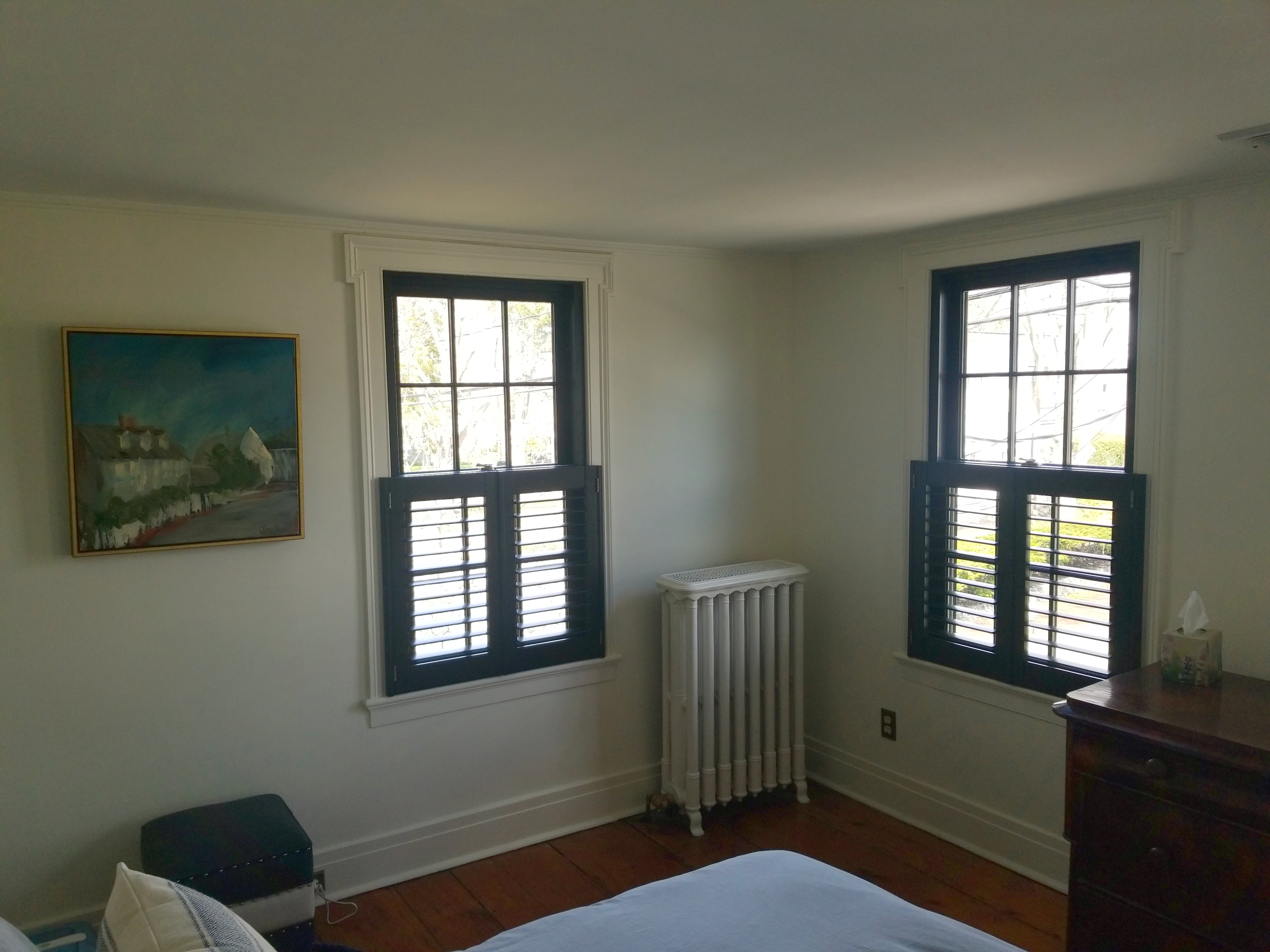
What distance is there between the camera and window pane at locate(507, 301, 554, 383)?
3.44 metres

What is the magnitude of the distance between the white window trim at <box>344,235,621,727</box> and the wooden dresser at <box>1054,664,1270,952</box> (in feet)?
5.97

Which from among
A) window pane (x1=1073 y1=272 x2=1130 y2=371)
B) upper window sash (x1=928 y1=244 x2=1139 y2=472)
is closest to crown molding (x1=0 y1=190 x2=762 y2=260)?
upper window sash (x1=928 y1=244 x2=1139 y2=472)

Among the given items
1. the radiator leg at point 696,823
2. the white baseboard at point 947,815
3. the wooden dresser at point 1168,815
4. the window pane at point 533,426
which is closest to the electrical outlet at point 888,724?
the white baseboard at point 947,815

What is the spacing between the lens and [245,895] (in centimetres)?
252

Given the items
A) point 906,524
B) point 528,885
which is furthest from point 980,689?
point 528,885

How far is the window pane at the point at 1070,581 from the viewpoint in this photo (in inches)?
117

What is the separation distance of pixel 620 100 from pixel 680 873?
268 centimetres

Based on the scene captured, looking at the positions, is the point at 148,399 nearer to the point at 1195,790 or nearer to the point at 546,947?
the point at 546,947

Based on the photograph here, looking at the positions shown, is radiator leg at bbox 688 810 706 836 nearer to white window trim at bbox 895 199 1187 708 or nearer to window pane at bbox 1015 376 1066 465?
white window trim at bbox 895 199 1187 708

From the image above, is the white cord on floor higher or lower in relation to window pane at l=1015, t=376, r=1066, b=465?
lower

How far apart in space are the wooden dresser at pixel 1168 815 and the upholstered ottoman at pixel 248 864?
2.18 m

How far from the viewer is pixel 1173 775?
225 cm

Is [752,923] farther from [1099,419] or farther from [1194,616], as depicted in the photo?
[1099,419]

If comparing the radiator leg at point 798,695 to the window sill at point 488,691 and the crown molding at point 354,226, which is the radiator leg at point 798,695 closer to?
the window sill at point 488,691
